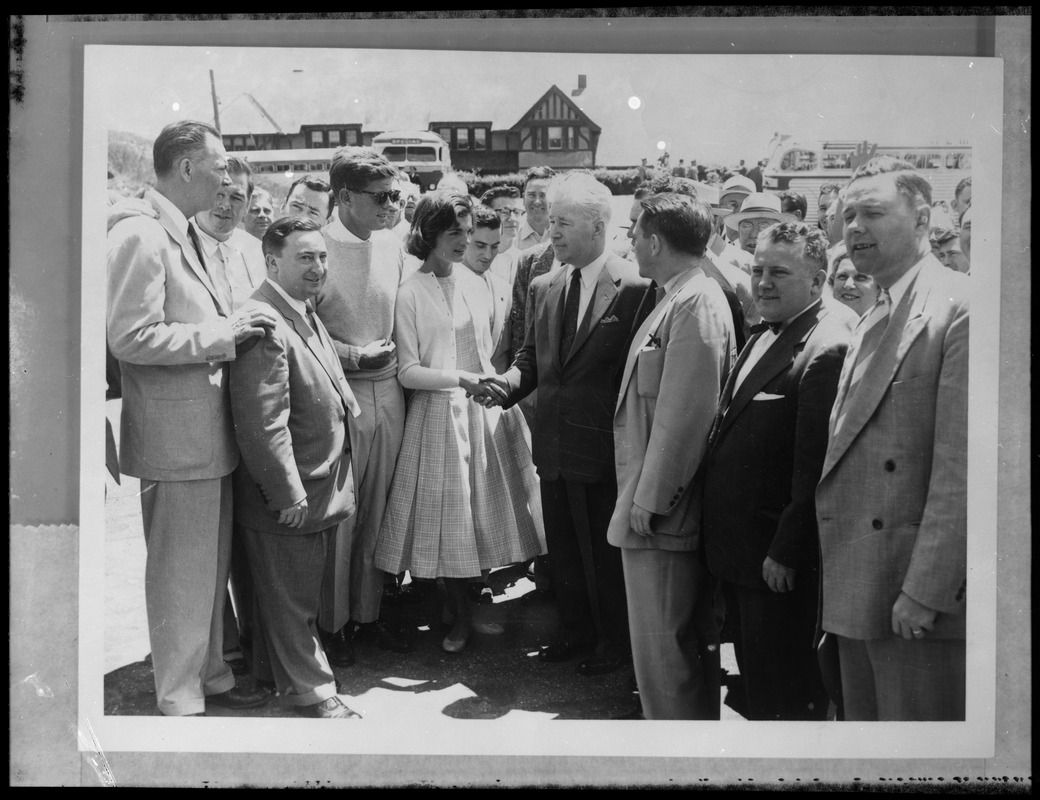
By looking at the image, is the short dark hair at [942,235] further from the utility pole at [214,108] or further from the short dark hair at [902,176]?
the utility pole at [214,108]

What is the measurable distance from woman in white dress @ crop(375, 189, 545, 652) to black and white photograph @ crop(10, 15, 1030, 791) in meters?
0.01

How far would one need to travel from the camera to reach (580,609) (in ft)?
12.9

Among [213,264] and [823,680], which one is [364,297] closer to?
[213,264]

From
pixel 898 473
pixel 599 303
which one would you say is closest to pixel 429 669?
pixel 599 303

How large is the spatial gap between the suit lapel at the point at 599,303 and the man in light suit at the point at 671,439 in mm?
173

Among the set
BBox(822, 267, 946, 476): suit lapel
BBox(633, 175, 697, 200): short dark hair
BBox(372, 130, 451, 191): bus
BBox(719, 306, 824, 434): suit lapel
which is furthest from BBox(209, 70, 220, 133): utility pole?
BBox(822, 267, 946, 476): suit lapel

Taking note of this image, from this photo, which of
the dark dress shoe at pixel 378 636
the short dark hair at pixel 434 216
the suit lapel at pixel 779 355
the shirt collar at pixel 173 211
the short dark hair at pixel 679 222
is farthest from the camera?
the dark dress shoe at pixel 378 636

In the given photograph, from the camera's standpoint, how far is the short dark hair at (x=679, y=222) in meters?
3.56

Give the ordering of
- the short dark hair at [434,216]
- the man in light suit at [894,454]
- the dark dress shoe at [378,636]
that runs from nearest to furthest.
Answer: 1. the man in light suit at [894,454]
2. the short dark hair at [434,216]
3. the dark dress shoe at [378,636]

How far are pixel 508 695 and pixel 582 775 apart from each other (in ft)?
1.49

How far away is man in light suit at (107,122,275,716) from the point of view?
143 inches

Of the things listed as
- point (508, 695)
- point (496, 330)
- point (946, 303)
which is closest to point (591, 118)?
point (496, 330)

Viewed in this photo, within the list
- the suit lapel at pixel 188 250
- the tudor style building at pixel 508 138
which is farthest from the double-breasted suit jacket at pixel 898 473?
the suit lapel at pixel 188 250

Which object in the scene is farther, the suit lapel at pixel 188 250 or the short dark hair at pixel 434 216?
the short dark hair at pixel 434 216
